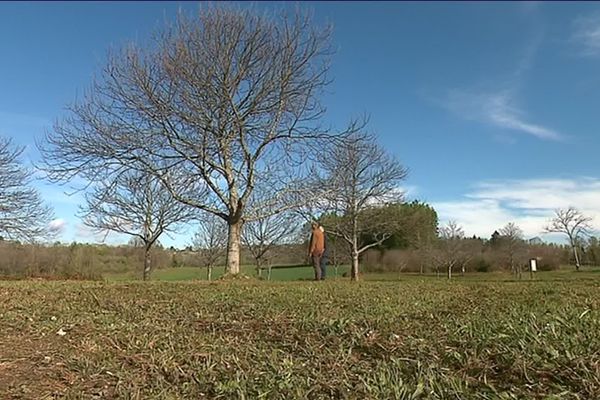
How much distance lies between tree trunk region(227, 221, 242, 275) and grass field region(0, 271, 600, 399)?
8.65 metres

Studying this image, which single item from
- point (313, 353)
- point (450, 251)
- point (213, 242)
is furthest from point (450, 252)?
point (313, 353)

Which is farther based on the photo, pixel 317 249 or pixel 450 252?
pixel 450 252

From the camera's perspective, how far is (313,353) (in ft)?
12.4

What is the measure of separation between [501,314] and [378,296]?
2.80 meters

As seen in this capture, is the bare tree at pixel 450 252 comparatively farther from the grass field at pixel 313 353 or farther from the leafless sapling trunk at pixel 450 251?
the grass field at pixel 313 353

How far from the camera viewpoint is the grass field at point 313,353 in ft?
10.00

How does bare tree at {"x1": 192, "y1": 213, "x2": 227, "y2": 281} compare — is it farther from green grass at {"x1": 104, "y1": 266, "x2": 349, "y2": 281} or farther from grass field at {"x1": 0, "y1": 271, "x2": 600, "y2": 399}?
grass field at {"x1": 0, "y1": 271, "x2": 600, "y2": 399}

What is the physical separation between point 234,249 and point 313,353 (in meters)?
11.4

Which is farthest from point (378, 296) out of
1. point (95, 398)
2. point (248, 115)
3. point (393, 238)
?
point (393, 238)

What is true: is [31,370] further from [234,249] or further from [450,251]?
[450,251]

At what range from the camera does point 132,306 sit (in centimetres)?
654

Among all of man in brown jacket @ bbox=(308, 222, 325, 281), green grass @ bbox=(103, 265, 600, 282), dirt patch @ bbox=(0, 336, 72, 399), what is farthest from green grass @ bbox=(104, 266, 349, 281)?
dirt patch @ bbox=(0, 336, 72, 399)

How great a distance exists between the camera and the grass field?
3047 mm

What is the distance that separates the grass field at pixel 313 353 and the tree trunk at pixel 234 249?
8.65m
